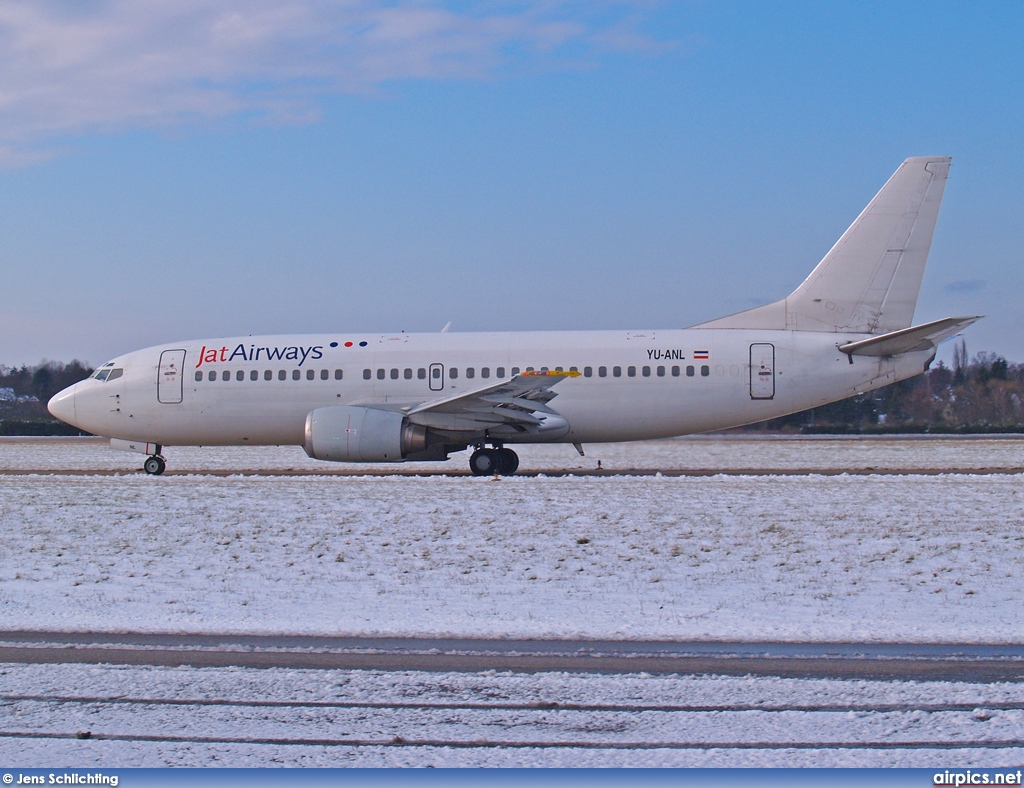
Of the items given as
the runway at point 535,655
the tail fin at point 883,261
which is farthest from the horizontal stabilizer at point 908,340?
the runway at point 535,655

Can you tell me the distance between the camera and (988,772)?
462 cm

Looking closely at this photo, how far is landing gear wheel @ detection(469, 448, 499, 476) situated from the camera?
21641 millimetres

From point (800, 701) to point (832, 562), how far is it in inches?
208

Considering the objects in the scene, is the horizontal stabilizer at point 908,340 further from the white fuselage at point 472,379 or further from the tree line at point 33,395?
the tree line at point 33,395

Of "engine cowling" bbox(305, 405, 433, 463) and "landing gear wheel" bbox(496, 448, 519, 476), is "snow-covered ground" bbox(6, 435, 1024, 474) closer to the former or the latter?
"landing gear wheel" bbox(496, 448, 519, 476)

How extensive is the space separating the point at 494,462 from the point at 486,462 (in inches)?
7.1

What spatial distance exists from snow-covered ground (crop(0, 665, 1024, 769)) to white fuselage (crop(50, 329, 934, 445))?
1549 centimetres

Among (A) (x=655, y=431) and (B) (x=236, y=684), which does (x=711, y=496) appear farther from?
(B) (x=236, y=684)

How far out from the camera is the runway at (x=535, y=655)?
21.7 feet

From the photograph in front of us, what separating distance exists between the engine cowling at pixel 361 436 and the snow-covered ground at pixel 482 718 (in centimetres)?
1398

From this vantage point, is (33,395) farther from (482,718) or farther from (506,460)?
(482,718)

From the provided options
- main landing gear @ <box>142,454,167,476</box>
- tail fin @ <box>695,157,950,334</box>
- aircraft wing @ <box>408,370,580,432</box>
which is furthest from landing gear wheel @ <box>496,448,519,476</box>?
main landing gear @ <box>142,454,167,476</box>

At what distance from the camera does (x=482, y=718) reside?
5.52 meters

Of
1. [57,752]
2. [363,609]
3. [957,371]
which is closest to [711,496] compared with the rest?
[363,609]
